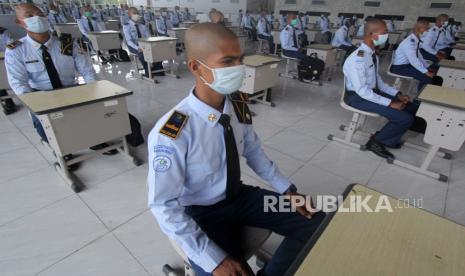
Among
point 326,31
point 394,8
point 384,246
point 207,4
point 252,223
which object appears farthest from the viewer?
point 207,4

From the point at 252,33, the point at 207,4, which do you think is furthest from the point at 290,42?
the point at 207,4

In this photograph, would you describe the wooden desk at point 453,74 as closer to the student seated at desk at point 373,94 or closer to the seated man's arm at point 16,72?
the student seated at desk at point 373,94

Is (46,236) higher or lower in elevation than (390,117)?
lower

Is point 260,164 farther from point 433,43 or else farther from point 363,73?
point 433,43

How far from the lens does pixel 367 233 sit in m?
0.81

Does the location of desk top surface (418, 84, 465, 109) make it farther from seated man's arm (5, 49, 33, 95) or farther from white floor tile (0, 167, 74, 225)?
seated man's arm (5, 49, 33, 95)

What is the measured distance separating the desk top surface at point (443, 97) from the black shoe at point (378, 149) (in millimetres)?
655

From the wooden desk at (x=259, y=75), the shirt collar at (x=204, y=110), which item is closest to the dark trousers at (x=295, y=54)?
the wooden desk at (x=259, y=75)

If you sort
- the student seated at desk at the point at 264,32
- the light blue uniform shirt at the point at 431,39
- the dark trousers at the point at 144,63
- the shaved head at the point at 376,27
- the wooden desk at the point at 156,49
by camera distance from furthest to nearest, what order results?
the student seated at desk at the point at 264,32
the light blue uniform shirt at the point at 431,39
the dark trousers at the point at 144,63
the wooden desk at the point at 156,49
the shaved head at the point at 376,27

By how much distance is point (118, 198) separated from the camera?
2008 mm

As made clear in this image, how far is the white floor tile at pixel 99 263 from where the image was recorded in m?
1.46

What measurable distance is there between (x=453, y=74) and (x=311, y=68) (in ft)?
7.14

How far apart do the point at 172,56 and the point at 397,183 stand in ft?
14.7

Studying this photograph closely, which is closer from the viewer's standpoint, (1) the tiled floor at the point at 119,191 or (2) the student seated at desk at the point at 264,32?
(1) the tiled floor at the point at 119,191
